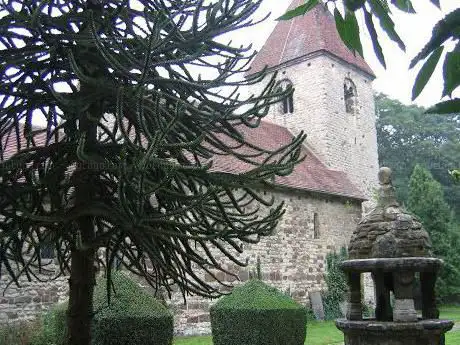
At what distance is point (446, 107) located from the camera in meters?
1.14

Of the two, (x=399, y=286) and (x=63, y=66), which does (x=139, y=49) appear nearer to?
(x=63, y=66)

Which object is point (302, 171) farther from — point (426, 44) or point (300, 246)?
point (426, 44)

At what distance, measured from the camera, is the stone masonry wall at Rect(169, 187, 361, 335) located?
15914 mm

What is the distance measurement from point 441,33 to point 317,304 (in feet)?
55.7

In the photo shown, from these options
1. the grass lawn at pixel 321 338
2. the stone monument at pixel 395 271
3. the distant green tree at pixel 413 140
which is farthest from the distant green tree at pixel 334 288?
the distant green tree at pixel 413 140

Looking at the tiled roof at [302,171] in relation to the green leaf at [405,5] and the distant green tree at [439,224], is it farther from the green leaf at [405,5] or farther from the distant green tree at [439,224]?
the green leaf at [405,5]

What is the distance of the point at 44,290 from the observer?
11461mm

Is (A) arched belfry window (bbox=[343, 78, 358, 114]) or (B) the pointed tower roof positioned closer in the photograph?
(B) the pointed tower roof

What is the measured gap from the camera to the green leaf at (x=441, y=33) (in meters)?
1.09

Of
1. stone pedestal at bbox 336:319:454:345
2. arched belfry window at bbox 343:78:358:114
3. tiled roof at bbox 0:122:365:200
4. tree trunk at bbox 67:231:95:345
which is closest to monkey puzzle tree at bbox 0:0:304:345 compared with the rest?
tree trunk at bbox 67:231:95:345

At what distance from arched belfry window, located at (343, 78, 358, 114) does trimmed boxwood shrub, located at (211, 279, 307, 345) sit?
47.5ft

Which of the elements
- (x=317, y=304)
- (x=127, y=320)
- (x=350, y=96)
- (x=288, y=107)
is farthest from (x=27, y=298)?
(x=350, y=96)

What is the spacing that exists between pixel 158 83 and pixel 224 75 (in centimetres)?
66

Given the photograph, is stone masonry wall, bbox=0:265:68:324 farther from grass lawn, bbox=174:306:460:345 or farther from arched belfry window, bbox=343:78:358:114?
arched belfry window, bbox=343:78:358:114
